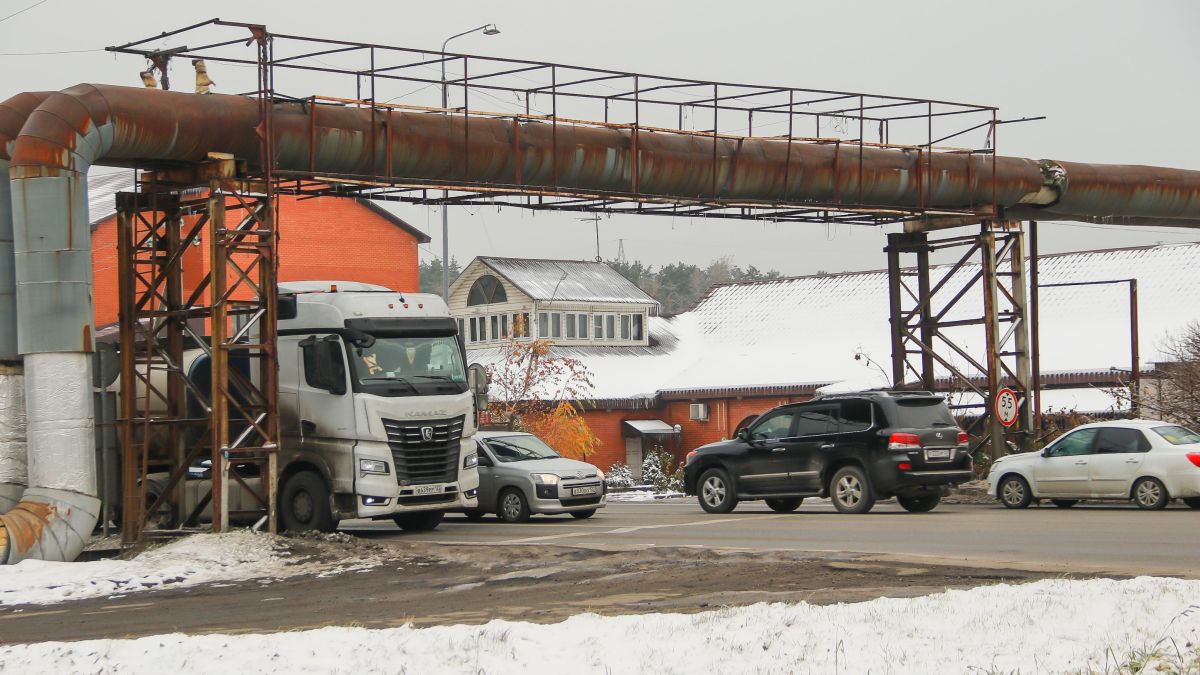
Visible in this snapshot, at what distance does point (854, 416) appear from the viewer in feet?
75.4

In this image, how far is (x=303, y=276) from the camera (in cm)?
5494

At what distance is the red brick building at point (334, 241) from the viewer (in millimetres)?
53906

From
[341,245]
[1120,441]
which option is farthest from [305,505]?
[341,245]

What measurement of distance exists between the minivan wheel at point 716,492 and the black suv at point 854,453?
50 mm

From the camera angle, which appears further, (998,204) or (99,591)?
(998,204)

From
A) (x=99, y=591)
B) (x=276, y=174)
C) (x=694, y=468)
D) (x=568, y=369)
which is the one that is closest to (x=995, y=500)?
(x=694, y=468)

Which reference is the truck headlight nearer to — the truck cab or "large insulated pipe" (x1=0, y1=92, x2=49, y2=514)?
the truck cab

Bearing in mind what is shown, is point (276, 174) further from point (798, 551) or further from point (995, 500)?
point (995, 500)

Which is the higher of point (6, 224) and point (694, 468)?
point (6, 224)

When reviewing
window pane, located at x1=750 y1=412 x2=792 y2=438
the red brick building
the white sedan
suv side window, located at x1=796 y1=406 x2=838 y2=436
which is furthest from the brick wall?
the white sedan

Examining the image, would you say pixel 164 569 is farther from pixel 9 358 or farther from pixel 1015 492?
pixel 1015 492

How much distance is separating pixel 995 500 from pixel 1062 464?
2.83 meters

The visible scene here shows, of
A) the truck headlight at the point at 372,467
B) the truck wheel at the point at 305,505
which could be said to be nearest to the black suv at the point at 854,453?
the truck headlight at the point at 372,467

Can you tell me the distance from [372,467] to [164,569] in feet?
13.9
